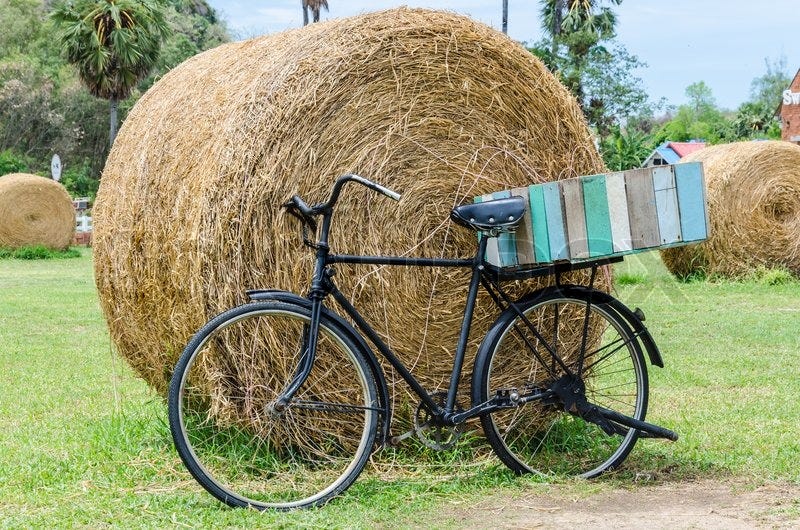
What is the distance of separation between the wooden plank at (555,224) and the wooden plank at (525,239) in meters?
Answer: 0.09

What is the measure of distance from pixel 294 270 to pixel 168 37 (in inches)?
1232

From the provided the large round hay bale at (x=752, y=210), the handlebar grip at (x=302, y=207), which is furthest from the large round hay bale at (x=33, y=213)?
the handlebar grip at (x=302, y=207)

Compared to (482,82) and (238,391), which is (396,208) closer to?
(482,82)

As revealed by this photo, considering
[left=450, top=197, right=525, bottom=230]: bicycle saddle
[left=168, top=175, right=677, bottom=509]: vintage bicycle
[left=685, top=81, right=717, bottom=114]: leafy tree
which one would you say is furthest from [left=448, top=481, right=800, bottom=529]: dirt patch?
[left=685, top=81, right=717, bottom=114]: leafy tree

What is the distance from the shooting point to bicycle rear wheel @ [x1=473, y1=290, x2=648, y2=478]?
199 inches

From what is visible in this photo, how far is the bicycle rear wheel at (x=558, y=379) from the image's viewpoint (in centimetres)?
506

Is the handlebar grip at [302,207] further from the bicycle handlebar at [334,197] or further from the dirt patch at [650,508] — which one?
the dirt patch at [650,508]

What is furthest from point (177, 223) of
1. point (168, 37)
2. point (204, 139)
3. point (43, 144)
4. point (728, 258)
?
point (43, 144)

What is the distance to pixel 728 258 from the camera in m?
15.2

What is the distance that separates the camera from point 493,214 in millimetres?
4789

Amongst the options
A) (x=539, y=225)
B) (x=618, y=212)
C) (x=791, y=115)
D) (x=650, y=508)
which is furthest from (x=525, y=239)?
(x=791, y=115)

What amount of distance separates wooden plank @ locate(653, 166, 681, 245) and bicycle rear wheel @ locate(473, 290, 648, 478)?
501 millimetres

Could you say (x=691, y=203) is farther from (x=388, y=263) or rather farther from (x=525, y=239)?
(x=388, y=263)

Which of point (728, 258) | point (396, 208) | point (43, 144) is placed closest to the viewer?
point (396, 208)
